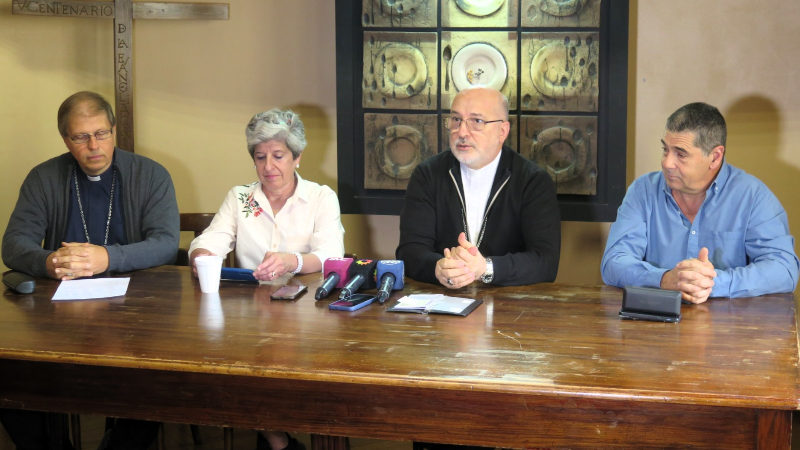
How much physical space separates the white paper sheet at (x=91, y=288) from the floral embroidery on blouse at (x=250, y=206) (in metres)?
0.57

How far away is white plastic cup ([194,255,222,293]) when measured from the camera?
2.63 m

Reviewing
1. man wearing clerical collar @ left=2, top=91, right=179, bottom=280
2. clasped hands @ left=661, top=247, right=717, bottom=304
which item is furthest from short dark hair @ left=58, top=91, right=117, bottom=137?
clasped hands @ left=661, top=247, right=717, bottom=304

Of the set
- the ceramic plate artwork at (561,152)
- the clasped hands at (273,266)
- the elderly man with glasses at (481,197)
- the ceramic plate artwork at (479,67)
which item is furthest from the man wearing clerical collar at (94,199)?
the ceramic plate artwork at (561,152)

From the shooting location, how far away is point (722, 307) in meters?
2.39

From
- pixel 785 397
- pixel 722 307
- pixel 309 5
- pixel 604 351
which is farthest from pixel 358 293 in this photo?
pixel 309 5

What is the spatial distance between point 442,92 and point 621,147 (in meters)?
0.85

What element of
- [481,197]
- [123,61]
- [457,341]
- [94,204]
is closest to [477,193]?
[481,197]

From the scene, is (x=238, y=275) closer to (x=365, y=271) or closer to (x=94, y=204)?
(x=365, y=271)

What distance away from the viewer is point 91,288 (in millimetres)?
2682

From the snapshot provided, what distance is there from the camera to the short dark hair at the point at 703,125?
108 inches

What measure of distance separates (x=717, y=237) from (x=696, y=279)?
425mm

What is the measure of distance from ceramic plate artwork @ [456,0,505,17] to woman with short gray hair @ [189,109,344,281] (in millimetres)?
1071

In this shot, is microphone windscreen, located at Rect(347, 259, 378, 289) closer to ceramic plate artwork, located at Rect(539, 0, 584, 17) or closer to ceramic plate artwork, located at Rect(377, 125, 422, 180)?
ceramic plate artwork, located at Rect(377, 125, 422, 180)

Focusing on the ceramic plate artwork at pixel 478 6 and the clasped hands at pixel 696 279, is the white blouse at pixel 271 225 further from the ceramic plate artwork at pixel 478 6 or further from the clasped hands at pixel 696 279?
the clasped hands at pixel 696 279
